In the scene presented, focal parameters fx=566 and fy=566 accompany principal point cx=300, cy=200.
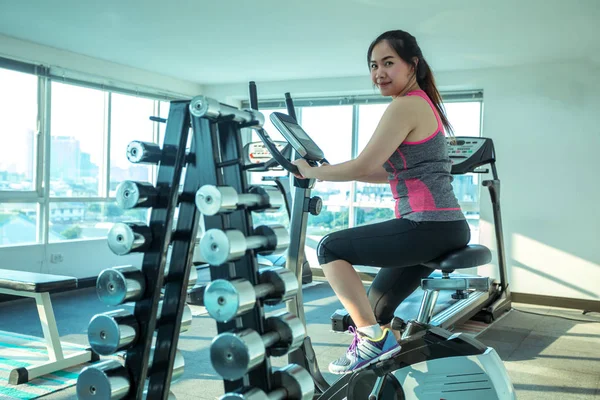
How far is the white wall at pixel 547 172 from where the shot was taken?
190 inches

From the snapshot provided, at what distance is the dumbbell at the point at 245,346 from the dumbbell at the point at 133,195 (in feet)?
0.99

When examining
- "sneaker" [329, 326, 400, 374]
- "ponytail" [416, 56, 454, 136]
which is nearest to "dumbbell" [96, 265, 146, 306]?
"sneaker" [329, 326, 400, 374]

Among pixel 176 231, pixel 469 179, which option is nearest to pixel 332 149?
pixel 469 179

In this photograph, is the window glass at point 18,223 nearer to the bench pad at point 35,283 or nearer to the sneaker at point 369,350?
the bench pad at point 35,283

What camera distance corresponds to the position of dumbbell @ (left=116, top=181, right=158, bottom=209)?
3.59ft

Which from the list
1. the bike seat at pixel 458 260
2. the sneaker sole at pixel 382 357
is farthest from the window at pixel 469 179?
the sneaker sole at pixel 382 357

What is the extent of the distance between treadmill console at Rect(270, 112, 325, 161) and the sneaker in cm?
56

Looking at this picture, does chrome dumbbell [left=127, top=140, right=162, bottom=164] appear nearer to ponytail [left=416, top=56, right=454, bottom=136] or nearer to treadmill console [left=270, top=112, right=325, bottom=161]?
treadmill console [left=270, top=112, right=325, bottom=161]

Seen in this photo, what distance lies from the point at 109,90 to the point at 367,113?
2654 mm

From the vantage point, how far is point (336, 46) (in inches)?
183

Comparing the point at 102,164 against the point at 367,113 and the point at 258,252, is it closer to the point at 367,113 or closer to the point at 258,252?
the point at 367,113

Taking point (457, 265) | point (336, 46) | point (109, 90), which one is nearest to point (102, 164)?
point (109, 90)

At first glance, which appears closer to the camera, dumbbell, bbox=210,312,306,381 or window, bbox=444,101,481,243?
dumbbell, bbox=210,312,306,381

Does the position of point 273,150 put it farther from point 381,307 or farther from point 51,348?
point 51,348
